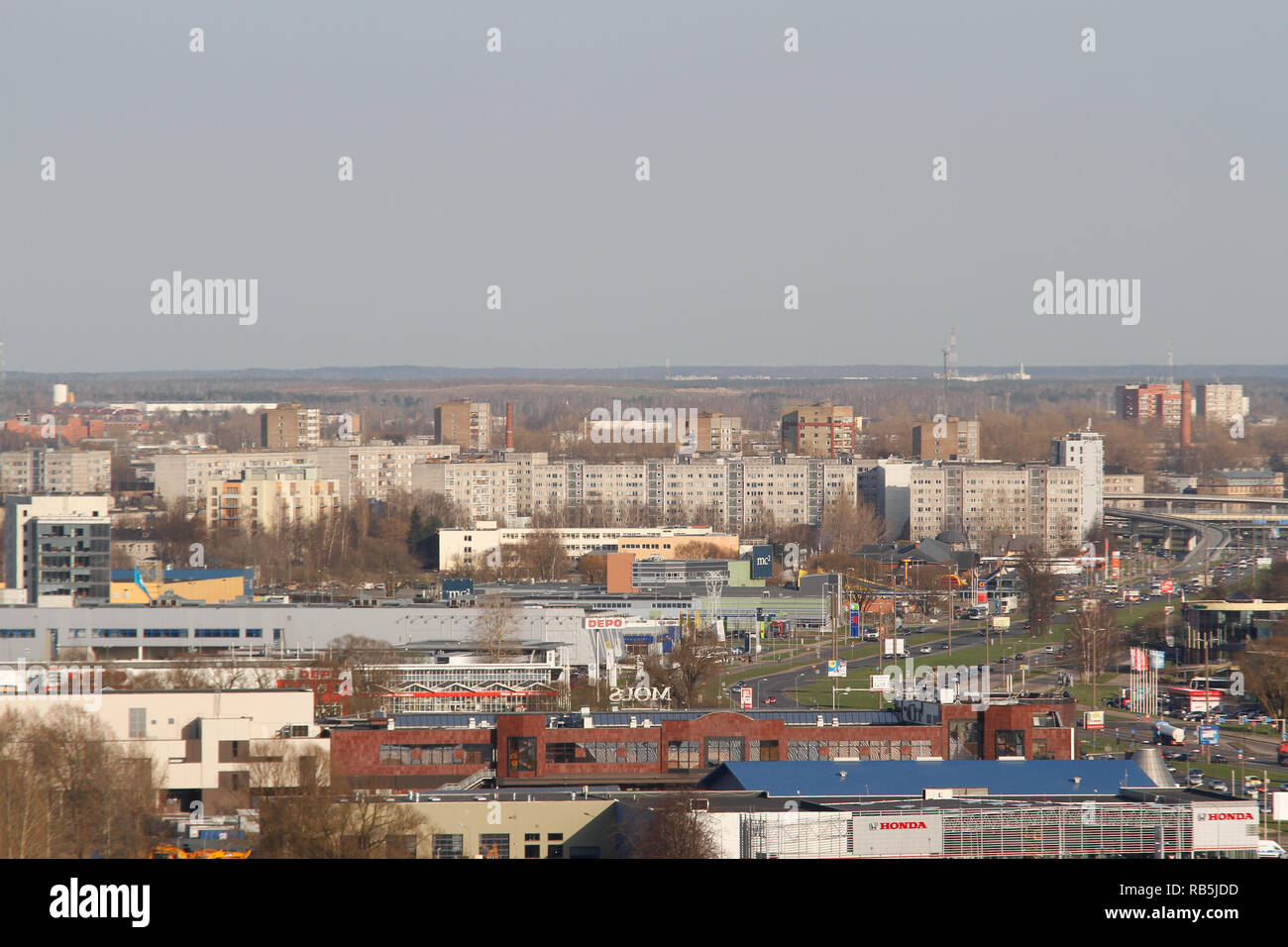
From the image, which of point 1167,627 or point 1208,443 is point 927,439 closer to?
point 1208,443

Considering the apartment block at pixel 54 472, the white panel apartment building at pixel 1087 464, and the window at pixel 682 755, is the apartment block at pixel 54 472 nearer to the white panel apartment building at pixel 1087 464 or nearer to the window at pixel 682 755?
the white panel apartment building at pixel 1087 464

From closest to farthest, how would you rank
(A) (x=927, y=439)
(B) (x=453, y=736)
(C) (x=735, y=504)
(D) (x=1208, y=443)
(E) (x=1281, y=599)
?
(B) (x=453, y=736) < (E) (x=1281, y=599) < (C) (x=735, y=504) < (A) (x=927, y=439) < (D) (x=1208, y=443)

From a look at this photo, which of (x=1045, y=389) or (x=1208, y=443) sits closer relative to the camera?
(x=1208, y=443)

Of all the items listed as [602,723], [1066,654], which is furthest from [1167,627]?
[602,723]

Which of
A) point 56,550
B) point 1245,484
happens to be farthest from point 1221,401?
point 56,550

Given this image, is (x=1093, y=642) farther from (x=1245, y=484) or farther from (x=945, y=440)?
(x=945, y=440)
